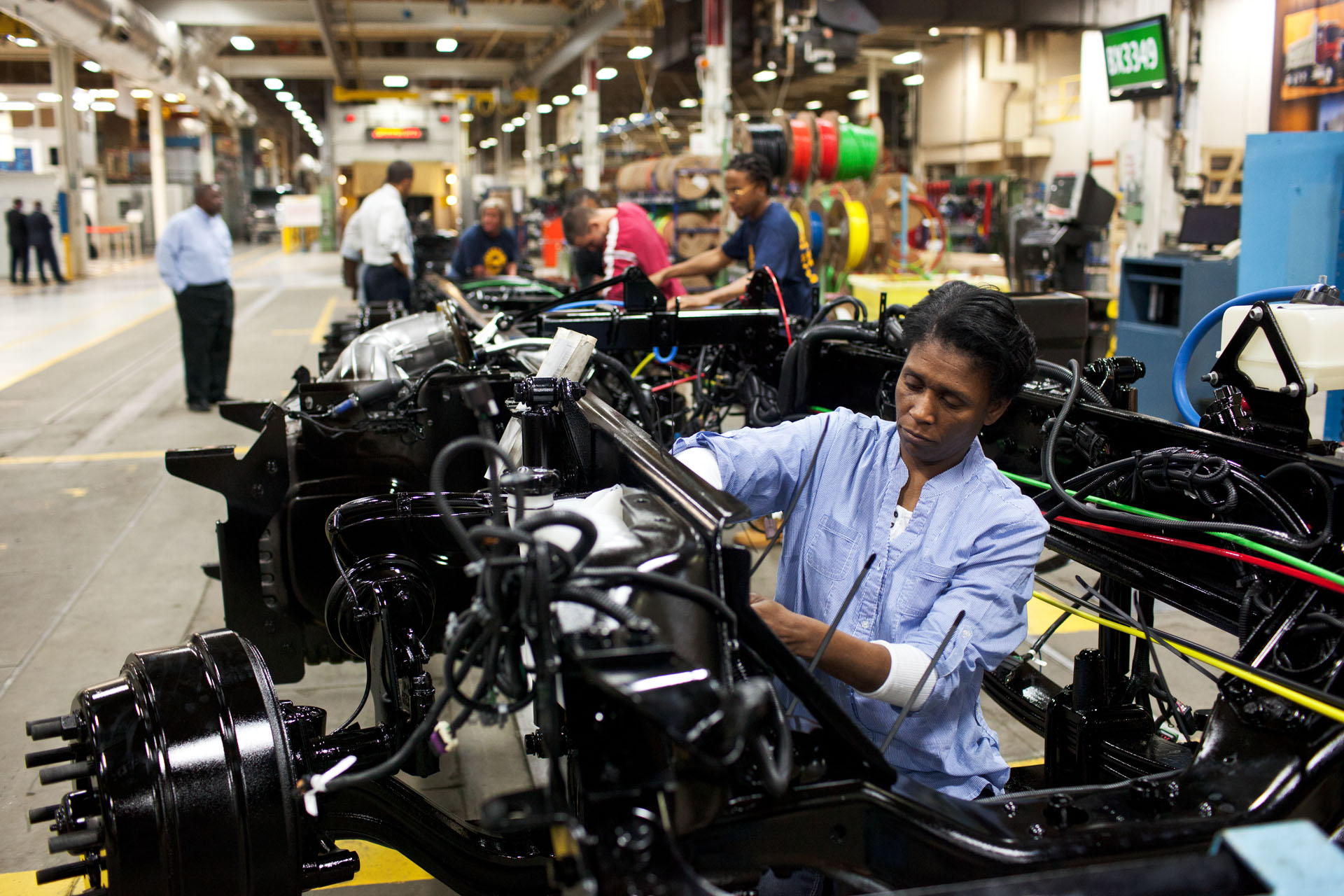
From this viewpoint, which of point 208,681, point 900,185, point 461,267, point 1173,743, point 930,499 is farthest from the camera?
point 900,185

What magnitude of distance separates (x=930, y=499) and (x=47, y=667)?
3277mm

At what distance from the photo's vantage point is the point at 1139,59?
939 centimetres

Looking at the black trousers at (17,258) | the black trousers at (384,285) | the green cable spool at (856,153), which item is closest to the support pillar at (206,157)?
the black trousers at (17,258)

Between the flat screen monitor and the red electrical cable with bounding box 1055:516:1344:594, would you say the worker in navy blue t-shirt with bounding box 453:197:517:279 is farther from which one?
the red electrical cable with bounding box 1055:516:1344:594

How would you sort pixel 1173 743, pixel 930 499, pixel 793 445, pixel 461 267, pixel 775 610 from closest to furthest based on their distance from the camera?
pixel 775 610, pixel 930 499, pixel 793 445, pixel 1173 743, pixel 461 267

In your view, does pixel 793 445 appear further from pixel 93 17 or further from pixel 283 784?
pixel 93 17

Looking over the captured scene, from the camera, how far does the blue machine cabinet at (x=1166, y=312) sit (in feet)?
23.6

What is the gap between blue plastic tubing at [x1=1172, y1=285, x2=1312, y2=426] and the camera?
2006 mm

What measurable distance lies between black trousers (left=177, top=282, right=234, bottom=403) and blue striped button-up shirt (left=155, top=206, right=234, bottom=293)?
8cm

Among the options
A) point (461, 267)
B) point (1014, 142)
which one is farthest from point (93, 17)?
point (1014, 142)

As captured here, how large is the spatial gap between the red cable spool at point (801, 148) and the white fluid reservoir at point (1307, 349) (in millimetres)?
7827

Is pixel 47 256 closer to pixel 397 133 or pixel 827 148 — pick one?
pixel 397 133

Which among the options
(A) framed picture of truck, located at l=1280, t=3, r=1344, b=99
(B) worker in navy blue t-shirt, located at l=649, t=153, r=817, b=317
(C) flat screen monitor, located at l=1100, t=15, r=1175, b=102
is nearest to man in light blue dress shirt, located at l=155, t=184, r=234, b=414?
(B) worker in navy blue t-shirt, located at l=649, t=153, r=817, b=317

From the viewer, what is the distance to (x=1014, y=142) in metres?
17.4
